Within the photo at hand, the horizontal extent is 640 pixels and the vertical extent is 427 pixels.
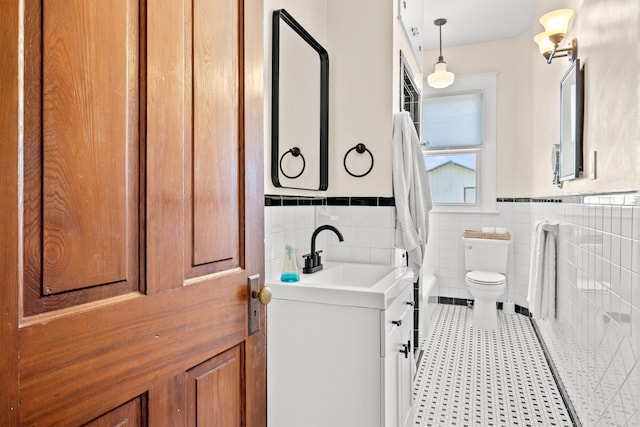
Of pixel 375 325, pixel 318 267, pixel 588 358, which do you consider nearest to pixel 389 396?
pixel 375 325

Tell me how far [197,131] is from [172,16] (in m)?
0.24

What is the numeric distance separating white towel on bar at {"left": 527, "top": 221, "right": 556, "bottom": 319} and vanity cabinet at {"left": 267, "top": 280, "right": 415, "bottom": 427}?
1.28 metres

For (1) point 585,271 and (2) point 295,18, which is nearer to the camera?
(1) point 585,271

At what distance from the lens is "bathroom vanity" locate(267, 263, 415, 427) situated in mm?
1453

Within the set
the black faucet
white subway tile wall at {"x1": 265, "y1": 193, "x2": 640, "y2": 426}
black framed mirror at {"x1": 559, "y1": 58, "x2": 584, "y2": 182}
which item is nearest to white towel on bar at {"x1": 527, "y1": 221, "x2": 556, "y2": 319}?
white subway tile wall at {"x1": 265, "y1": 193, "x2": 640, "y2": 426}

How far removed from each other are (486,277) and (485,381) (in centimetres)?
121

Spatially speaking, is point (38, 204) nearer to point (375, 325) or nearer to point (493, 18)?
point (375, 325)

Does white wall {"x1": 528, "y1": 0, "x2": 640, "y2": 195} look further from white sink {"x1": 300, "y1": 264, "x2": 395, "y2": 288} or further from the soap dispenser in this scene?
the soap dispenser

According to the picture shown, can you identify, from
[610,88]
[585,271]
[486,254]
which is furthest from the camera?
[486,254]

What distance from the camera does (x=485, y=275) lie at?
3.56 metres

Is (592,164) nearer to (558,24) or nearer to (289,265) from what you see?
(558,24)

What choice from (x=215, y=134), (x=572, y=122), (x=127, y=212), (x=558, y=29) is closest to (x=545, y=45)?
(x=558, y=29)

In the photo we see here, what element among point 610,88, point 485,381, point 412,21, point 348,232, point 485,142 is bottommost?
point 485,381

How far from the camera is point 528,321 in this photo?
12.1 feet
